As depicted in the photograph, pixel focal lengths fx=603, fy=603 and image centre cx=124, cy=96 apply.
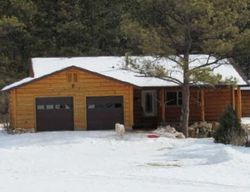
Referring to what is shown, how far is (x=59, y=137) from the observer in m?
26.8

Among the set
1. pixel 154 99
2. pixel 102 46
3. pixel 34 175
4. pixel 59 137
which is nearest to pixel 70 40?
pixel 102 46

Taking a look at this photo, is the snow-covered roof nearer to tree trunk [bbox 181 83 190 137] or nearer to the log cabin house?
the log cabin house

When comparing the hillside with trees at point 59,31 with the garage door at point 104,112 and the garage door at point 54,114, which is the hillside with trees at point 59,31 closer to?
the garage door at point 104,112

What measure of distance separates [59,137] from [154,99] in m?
9.27

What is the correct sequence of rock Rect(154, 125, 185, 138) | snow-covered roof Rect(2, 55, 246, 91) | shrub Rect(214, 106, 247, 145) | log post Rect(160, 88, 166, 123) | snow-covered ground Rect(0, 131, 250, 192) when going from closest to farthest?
1. snow-covered ground Rect(0, 131, 250, 192)
2. shrub Rect(214, 106, 247, 145)
3. rock Rect(154, 125, 185, 138)
4. snow-covered roof Rect(2, 55, 246, 91)
5. log post Rect(160, 88, 166, 123)

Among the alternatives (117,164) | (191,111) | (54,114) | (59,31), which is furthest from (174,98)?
(59,31)

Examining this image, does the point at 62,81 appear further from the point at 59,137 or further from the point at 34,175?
the point at 34,175

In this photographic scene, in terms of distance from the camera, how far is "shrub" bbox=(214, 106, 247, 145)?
75.7ft

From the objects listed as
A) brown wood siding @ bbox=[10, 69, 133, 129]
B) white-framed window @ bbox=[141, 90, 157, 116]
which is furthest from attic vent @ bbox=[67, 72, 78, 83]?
white-framed window @ bbox=[141, 90, 157, 116]

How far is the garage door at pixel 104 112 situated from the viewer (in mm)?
30688

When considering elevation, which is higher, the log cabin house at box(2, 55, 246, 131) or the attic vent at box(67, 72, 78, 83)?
the attic vent at box(67, 72, 78, 83)

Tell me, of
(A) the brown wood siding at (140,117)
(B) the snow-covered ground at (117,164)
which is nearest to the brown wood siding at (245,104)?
(A) the brown wood siding at (140,117)

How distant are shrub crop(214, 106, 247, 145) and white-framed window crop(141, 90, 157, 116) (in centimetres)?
1044

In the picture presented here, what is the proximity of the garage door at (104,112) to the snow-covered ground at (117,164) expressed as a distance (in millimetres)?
3083
